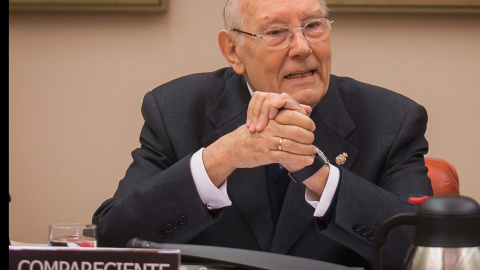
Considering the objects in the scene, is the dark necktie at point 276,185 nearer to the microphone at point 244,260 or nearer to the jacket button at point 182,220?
the jacket button at point 182,220

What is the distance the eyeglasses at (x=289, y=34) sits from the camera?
6.93 feet

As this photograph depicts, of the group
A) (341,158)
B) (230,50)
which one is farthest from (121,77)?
(341,158)

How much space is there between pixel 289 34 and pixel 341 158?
1.31 feet

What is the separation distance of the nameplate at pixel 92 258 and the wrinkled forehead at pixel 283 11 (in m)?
1.19

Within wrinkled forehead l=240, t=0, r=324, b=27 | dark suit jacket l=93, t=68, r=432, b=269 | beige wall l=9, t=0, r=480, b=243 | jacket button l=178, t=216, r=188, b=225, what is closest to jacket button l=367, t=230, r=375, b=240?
dark suit jacket l=93, t=68, r=432, b=269

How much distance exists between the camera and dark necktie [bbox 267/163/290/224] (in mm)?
2106

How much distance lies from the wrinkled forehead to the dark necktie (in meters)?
0.44

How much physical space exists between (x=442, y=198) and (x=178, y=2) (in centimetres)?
223

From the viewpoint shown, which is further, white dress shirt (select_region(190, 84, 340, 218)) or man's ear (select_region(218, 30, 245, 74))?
man's ear (select_region(218, 30, 245, 74))

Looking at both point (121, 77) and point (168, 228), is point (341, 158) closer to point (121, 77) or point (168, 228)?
point (168, 228)

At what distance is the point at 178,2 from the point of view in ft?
10.3

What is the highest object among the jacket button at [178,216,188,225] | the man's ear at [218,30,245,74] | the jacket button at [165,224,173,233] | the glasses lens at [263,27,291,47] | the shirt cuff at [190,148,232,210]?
the glasses lens at [263,27,291,47]

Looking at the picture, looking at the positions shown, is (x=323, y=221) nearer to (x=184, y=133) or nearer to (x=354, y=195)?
(x=354, y=195)

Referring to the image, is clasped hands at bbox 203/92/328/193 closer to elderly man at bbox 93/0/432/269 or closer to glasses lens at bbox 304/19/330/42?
elderly man at bbox 93/0/432/269
